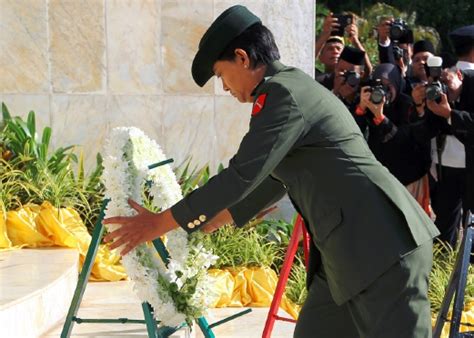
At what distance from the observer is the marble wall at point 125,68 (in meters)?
7.46

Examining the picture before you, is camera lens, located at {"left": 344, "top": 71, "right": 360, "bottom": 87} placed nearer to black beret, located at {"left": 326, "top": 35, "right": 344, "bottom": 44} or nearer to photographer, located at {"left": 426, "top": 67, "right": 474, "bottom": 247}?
photographer, located at {"left": 426, "top": 67, "right": 474, "bottom": 247}

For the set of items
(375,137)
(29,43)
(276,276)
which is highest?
(29,43)

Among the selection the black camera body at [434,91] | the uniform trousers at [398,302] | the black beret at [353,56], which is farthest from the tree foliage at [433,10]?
the uniform trousers at [398,302]

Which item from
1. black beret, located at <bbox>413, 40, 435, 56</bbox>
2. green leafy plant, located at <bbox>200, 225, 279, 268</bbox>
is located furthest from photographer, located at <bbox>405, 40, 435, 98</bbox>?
green leafy plant, located at <bbox>200, 225, 279, 268</bbox>

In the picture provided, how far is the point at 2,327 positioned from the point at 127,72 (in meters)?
3.22

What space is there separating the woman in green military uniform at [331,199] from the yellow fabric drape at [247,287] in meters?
2.93

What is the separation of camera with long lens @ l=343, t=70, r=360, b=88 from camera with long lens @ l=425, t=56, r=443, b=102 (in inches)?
34.1

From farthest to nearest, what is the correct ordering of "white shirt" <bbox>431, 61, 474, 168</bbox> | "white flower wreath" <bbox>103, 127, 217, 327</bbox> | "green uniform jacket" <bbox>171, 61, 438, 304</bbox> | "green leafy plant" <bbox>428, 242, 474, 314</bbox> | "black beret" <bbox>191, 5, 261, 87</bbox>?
"white shirt" <bbox>431, 61, 474, 168</bbox>, "green leafy plant" <bbox>428, 242, 474, 314</bbox>, "white flower wreath" <bbox>103, 127, 217, 327</bbox>, "black beret" <bbox>191, 5, 261, 87</bbox>, "green uniform jacket" <bbox>171, 61, 438, 304</bbox>

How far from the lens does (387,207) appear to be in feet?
10.3

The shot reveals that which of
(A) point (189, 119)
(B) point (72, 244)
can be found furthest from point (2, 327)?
(A) point (189, 119)

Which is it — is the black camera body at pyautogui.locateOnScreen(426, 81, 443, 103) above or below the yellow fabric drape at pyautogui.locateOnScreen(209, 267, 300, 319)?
above

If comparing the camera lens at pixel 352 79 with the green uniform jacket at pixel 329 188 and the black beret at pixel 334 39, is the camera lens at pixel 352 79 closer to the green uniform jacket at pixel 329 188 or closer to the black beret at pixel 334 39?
the black beret at pixel 334 39

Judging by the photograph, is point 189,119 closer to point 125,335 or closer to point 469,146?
point 469,146

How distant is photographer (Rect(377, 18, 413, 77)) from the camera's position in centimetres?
848
